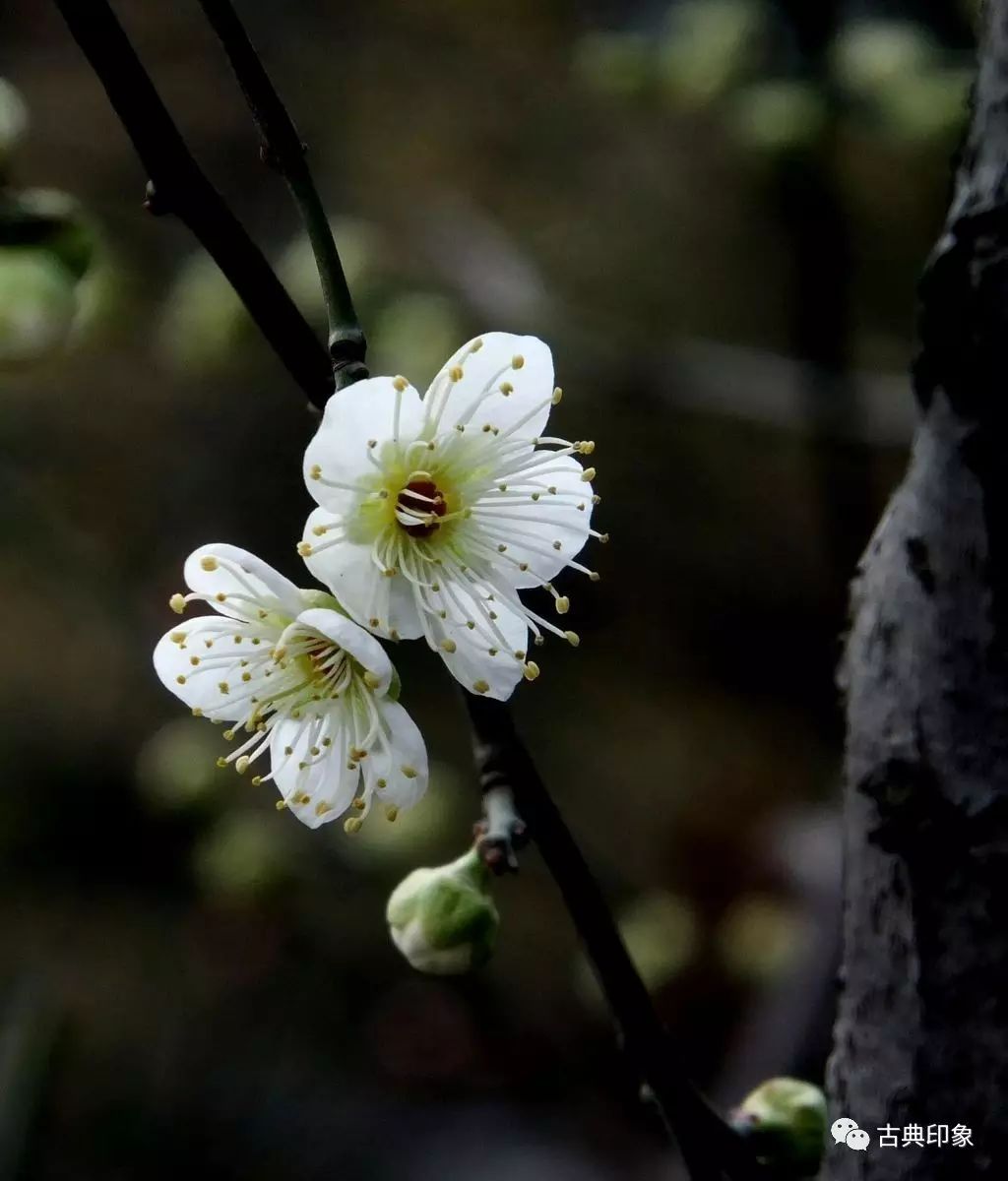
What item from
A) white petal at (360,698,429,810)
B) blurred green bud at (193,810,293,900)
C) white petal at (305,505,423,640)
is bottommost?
white petal at (360,698,429,810)

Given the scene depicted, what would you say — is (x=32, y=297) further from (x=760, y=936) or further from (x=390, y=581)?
(x=760, y=936)

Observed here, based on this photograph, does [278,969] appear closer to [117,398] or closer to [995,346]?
[117,398]

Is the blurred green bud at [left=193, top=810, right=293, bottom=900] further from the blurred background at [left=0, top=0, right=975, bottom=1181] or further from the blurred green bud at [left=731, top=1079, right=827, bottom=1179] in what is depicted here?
the blurred green bud at [left=731, top=1079, right=827, bottom=1179]

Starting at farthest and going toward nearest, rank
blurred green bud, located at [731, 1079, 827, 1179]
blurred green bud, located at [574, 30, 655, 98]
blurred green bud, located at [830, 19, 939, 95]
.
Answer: blurred green bud, located at [574, 30, 655, 98]
blurred green bud, located at [830, 19, 939, 95]
blurred green bud, located at [731, 1079, 827, 1179]

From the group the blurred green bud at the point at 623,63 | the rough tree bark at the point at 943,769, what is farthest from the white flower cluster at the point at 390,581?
the blurred green bud at the point at 623,63

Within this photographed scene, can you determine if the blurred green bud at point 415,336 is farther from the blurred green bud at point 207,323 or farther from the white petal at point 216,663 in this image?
the white petal at point 216,663

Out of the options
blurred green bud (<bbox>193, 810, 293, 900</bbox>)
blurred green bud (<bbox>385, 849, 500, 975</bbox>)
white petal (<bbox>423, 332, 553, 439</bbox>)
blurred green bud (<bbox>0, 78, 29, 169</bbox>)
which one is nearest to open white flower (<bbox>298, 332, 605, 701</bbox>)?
white petal (<bbox>423, 332, 553, 439</bbox>)

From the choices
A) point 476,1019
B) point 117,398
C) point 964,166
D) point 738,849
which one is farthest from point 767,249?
point 964,166

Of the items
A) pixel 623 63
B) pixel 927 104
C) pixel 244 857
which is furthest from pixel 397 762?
pixel 623 63
